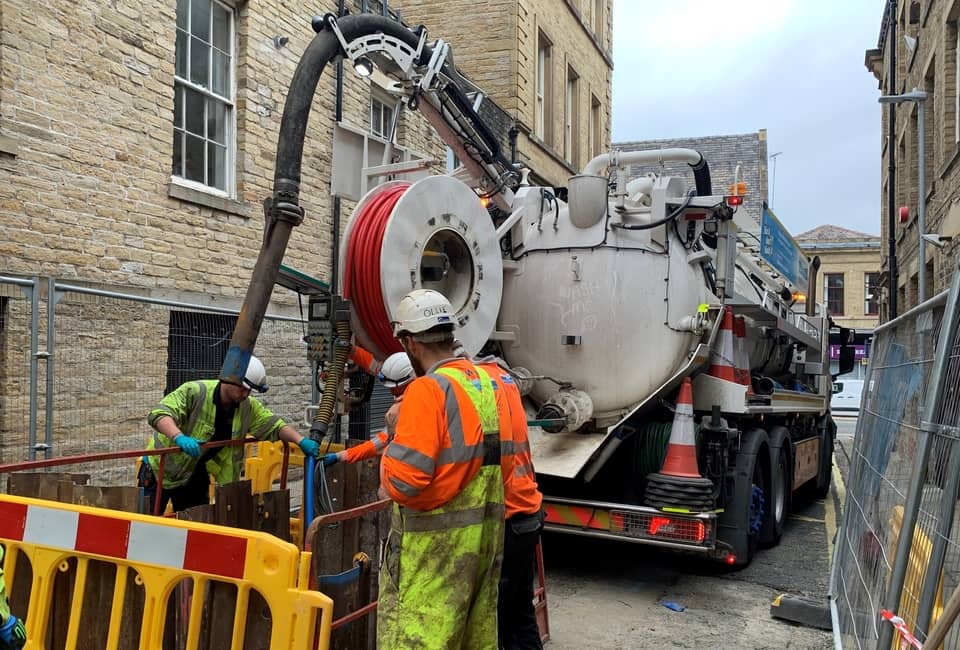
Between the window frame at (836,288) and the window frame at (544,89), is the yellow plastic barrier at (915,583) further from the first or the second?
the window frame at (836,288)

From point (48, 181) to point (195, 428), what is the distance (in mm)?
3338

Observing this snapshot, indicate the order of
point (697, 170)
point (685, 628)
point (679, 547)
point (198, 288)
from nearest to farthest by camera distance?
point (685, 628) → point (679, 547) → point (697, 170) → point (198, 288)

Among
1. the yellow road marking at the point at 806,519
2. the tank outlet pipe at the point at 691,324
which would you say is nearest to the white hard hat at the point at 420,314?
the tank outlet pipe at the point at 691,324

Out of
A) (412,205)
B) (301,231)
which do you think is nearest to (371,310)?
(412,205)

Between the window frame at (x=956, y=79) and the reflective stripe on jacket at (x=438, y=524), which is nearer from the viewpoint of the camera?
the reflective stripe on jacket at (x=438, y=524)

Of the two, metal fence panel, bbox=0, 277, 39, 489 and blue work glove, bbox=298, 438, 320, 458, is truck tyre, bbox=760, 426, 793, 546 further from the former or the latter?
metal fence panel, bbox=0, 277, 39, 489

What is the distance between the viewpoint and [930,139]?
15734 millimetres

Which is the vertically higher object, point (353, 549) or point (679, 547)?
point (353, 549)

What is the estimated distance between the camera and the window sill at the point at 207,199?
26.6 feet

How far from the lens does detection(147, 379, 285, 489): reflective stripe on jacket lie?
4742 millimetres

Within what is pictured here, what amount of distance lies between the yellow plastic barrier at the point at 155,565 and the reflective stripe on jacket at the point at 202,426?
65.4 inches

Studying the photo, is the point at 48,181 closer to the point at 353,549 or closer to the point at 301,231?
the point at 301,231

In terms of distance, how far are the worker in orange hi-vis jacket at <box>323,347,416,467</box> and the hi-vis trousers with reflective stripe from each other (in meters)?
1.36

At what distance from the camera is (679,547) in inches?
230
